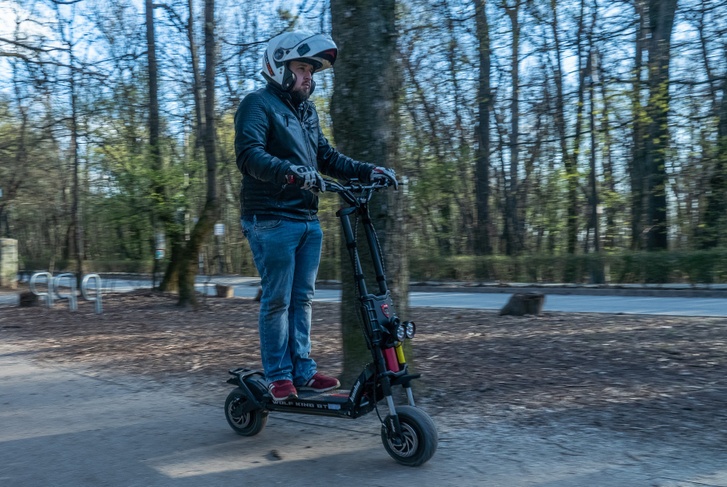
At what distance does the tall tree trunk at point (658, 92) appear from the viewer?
46.9ft

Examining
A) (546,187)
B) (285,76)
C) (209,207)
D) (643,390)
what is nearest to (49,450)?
(285,76)

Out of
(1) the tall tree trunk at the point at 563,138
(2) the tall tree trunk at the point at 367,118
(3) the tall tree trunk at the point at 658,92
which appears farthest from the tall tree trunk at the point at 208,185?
(3) the tall tree trunk at the point at 658,92

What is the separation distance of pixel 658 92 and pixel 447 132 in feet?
24.4

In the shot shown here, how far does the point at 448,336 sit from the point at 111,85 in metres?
8.95

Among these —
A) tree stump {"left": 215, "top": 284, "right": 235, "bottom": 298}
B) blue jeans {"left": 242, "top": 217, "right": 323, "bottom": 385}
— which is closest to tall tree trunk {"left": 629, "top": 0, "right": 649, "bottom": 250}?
tree stump {"left": 215, "top": 284, "right": 235, "bottom": 298}

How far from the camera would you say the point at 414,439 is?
3.32 meters

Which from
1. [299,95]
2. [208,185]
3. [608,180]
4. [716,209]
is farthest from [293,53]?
[608,180]

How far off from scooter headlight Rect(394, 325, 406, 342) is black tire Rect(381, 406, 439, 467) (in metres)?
0.36

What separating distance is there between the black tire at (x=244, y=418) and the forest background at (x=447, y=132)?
1.44 metres

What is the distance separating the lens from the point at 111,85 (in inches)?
519

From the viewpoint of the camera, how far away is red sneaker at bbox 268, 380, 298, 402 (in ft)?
12.6

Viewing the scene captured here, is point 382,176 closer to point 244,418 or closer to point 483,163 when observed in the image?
point 244,418

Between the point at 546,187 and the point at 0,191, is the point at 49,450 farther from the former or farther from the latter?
the point at 546,187

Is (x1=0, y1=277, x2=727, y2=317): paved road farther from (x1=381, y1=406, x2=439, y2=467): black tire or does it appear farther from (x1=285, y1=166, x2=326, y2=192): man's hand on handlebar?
(x1=285, y1=166, x2=326, y2=192): man's hand on handlebar
